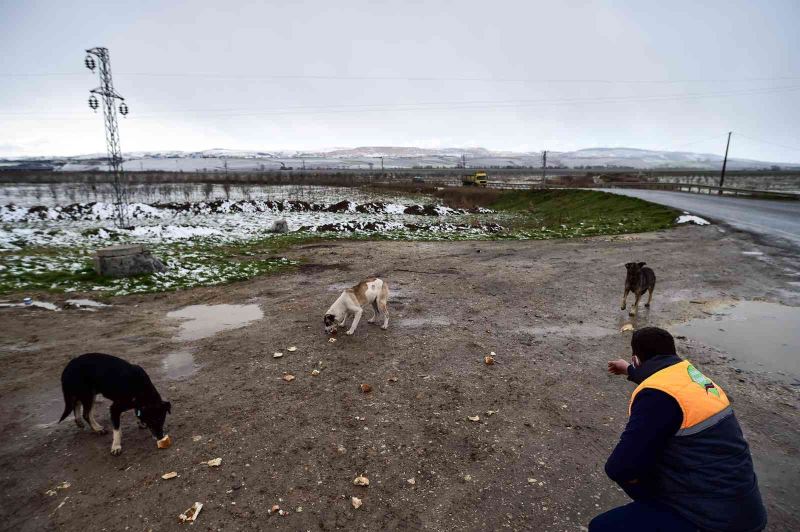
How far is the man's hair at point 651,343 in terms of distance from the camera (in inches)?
129

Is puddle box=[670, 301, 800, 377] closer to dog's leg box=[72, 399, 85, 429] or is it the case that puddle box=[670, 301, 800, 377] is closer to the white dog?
the white dog

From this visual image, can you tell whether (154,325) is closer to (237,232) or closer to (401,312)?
(401,312)

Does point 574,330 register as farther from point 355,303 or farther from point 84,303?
point 84,303

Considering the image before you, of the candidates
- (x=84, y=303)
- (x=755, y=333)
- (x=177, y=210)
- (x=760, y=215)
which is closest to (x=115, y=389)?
(x=84, y=303)

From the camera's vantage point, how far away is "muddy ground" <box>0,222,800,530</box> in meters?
4.74

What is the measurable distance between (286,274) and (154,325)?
5.52 m

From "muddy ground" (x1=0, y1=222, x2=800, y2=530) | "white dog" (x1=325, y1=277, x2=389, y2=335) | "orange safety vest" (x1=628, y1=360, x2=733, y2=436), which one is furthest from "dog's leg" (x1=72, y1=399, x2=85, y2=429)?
"orange safety vest" (x1=628, y1=360, x2=733, y2=436)

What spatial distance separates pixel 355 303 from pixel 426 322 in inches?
79.1

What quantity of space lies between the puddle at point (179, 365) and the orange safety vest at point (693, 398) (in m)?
7.95

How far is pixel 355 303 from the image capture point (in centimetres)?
962

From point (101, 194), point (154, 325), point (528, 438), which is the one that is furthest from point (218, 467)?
point (101, 194)

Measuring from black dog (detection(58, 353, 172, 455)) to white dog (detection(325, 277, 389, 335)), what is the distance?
4.11 metres

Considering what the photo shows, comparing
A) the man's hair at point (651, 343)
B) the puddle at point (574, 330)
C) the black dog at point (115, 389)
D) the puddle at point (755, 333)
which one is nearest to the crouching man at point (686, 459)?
the man's hair at point (651, 343)

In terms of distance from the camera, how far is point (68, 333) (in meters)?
9.66
